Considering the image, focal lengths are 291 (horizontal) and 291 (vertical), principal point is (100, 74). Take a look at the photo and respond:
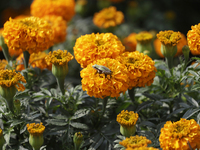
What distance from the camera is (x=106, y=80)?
1.25 m

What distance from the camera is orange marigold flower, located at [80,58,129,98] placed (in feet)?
4.09

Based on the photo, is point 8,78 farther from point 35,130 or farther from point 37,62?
point 37,62

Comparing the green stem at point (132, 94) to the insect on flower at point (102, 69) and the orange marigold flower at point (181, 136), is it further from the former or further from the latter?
the orange marigold flower at point (181, 136)

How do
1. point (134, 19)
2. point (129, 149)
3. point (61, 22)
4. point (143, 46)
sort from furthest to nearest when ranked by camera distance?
point (134, 19) < point (61, 22) < point (143, 46) < point (129, 149)

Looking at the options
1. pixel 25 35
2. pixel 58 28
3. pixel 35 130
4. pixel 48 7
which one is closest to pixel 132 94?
pixel 35 130

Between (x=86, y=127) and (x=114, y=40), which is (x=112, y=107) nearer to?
(x=86, y=127)

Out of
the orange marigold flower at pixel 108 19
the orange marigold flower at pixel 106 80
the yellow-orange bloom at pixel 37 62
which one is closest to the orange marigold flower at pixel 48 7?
the orange marigold flower at pixel 108 19

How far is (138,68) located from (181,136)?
42 cm

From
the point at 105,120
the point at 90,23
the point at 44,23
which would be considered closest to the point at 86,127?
the point at 105,120

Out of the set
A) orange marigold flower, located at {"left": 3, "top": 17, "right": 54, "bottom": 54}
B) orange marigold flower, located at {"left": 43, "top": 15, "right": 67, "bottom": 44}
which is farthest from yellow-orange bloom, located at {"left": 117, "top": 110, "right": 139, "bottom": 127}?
orange marigold flower, located at {"left": 43, "top": 15, "right": 67, "bottom": 44}

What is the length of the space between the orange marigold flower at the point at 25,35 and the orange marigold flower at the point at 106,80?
1.43 ft

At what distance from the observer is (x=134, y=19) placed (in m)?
3.75

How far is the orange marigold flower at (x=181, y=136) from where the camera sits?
41.9 inches

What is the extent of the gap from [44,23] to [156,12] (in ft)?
8.29
